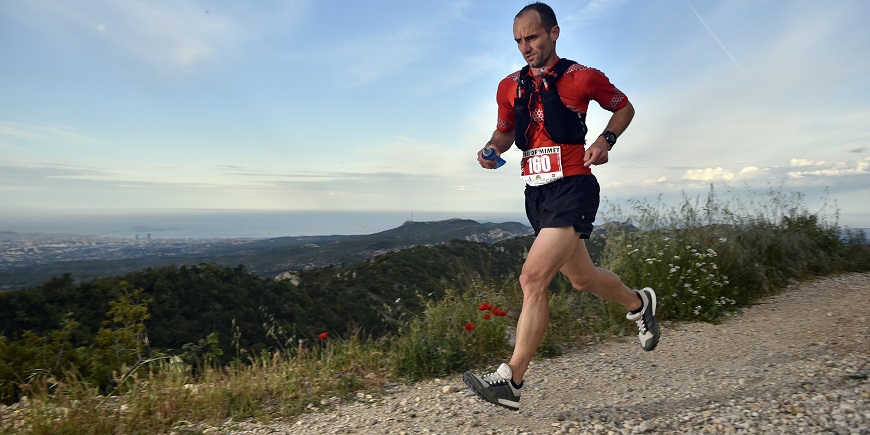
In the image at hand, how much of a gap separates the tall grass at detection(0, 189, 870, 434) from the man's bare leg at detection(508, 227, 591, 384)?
3.69ft

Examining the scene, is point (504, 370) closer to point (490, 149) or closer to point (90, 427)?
point (490, 149)

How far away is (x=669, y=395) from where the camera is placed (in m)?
3.16

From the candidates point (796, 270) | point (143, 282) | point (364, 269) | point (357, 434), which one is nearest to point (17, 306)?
point (143, 282)

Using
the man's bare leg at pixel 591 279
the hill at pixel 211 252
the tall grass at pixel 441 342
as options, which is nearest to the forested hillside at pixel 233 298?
the tall grass at pixel 441 342

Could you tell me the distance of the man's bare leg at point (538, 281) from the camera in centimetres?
286

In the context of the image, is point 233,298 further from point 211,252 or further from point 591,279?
point 211,252

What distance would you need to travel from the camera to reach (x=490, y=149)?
3.18 metres

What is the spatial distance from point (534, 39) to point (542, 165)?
2.22 ft

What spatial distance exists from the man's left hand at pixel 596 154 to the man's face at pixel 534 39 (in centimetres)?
57

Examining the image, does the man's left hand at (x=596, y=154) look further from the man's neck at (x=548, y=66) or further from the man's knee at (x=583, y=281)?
the man's knee at (x=583, y=281)

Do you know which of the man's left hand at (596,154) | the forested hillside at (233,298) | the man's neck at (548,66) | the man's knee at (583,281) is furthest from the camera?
the forested hillside at (233,298)

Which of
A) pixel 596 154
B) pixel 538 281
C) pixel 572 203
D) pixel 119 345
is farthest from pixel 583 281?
pixel 119 345

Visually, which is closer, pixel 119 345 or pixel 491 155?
pixel 491 155

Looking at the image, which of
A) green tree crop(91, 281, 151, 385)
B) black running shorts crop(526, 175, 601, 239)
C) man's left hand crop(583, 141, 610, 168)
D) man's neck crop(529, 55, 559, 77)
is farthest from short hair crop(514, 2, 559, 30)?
green tree crop(91, 281, 151, 385)
